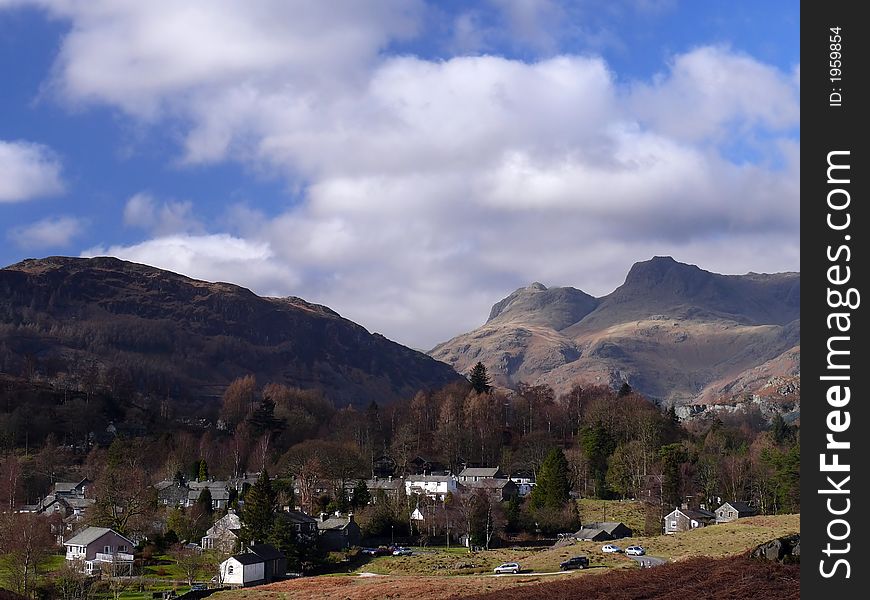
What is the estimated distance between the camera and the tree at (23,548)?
56406mm

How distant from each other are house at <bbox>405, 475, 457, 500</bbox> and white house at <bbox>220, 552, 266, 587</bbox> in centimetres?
3755

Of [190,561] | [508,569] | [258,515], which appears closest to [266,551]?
[258,515]

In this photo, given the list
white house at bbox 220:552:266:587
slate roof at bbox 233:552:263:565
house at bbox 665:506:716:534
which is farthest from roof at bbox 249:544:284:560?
house at bbox 665:506:716:534

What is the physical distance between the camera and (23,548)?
59.1 meters

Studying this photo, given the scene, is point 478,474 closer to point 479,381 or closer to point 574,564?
point 479,381

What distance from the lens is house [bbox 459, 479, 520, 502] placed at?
9981cm

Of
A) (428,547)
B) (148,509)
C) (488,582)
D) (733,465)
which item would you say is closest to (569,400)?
(733,465)

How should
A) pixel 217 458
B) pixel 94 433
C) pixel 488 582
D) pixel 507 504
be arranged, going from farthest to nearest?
pixel 94 433 < pixel 217 458 < pixel 507 504 < pixel 488 582

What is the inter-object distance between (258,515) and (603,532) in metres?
31.4

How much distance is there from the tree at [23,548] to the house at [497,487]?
48.4 m

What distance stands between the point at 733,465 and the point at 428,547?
4125 cm
